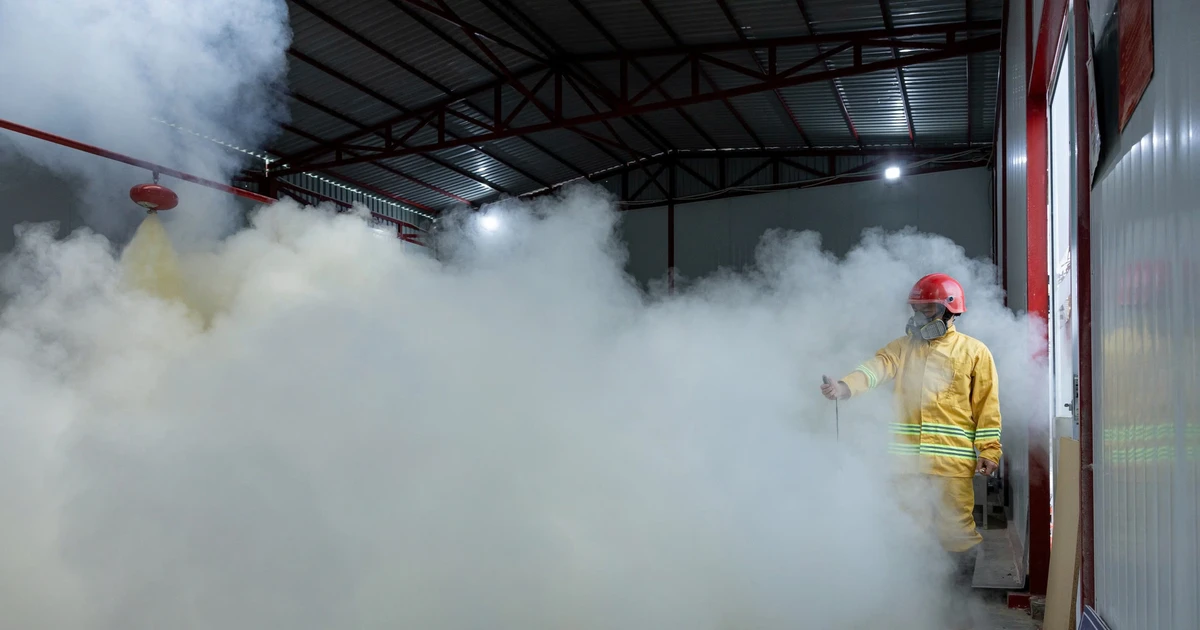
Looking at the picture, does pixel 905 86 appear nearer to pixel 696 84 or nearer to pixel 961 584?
pixel 696 84

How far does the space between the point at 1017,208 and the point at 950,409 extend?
1.82 meters

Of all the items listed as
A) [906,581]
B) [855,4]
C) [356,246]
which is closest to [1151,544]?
[906,581]

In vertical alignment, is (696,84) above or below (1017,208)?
above

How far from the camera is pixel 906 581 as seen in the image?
401 centimetres

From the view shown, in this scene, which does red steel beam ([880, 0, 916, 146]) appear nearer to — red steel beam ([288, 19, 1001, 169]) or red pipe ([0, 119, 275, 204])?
red steel beam ([288, 19, 1001, 169])

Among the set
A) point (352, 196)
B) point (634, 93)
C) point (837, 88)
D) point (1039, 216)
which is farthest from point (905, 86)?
point (352, 196)

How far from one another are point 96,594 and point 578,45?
32.6 feet

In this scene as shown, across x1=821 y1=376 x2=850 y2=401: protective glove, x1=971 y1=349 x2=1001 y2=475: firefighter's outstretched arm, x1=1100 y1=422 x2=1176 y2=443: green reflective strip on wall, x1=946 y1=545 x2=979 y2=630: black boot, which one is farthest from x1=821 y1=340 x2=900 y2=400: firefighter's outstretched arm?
x1=1100 y1=422 x2=1176 y2=443: green reflective strip on wall

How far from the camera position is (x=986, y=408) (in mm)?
4238

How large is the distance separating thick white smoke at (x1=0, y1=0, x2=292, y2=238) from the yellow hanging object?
33 cm

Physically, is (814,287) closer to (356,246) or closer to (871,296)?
(871,296)

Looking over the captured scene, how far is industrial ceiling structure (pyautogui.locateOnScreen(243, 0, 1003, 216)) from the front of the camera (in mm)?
9680

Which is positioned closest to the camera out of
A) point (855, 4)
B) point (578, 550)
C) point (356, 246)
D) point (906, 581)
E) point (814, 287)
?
point (578, 550)

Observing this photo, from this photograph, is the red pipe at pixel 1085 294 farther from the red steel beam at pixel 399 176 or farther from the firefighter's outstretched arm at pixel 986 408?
the red steel beam at pixel 399 176
